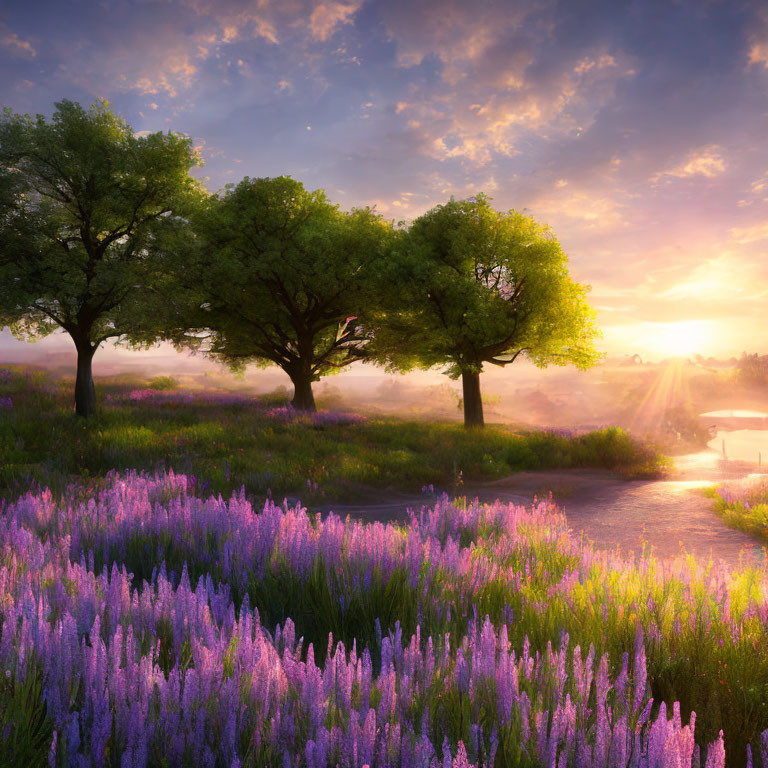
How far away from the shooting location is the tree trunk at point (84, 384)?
15.7m

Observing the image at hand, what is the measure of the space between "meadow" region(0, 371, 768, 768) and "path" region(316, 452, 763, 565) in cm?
268

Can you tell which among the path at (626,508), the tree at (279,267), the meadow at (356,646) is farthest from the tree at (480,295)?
the meadow at (356,646)

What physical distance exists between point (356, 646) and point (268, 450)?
992 cm

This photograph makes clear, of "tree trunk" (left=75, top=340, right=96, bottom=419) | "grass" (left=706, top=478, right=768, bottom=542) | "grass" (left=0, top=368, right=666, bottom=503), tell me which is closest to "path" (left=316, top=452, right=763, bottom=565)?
"grass" (left=706, top=478, right=768, bottom=542)

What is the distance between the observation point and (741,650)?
7.91 feet

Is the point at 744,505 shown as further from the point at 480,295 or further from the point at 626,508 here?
the point at 480,295

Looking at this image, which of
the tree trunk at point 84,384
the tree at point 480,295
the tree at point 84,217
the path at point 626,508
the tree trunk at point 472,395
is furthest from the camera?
the tree trunk at point 472,395

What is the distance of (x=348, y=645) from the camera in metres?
2.54

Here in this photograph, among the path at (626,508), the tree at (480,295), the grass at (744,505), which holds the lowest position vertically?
the path at (626,508)

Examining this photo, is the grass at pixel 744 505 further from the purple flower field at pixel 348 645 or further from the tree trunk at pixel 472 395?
the tree trunk at pixel 472 395

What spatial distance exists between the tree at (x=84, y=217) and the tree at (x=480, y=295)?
28.0ft

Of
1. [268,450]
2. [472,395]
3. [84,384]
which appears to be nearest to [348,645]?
[268,450]

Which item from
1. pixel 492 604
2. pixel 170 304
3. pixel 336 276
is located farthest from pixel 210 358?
pixel 492 604

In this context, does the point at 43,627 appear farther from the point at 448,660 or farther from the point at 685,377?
the point at 685,377
